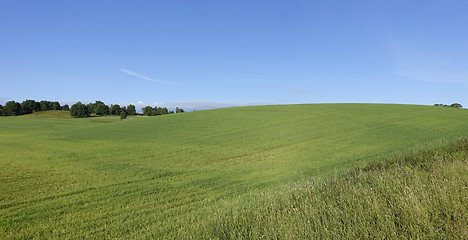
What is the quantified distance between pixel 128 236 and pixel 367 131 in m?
18.2

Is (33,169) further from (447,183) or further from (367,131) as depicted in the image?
(367,131)

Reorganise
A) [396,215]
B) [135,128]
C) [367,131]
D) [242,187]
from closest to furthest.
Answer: [396,215] < [242,187] < [367,131] < [135,128]

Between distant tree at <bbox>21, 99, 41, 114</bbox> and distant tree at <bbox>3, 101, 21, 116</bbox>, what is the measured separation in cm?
244

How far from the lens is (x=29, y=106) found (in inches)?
3684

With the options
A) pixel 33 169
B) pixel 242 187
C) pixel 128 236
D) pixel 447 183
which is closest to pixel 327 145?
pixel 242 187

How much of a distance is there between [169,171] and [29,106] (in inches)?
4333

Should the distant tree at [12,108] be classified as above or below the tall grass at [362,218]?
above

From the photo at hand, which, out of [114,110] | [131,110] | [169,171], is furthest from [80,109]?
[169,171]

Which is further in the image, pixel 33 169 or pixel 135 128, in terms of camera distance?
pixel 135 128

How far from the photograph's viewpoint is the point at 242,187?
805 centimetres

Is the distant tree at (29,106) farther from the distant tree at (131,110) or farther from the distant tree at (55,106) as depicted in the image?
the distant tree at (131,110)

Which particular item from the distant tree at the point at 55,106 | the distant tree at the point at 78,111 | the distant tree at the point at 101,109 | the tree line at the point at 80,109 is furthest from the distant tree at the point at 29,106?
the distant tree at the point at 78,111

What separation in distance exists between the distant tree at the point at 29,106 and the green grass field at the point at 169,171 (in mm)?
95651

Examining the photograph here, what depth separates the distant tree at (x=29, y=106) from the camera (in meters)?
92.1
